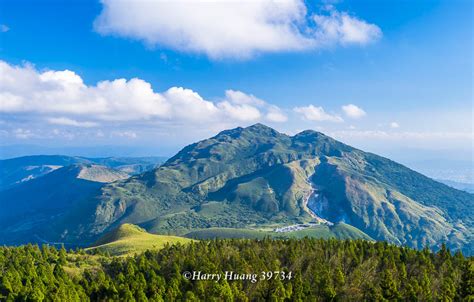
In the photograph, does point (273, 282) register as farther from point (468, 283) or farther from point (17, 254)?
point (17, 254)

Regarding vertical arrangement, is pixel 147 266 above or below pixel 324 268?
below

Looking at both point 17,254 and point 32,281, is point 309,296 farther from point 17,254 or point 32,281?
point 17,254

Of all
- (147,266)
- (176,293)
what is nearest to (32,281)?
(147,266)

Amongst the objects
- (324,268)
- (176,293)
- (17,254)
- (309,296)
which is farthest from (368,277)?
(17,254)

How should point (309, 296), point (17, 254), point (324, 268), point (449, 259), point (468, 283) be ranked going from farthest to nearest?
point (17, 254) < point (449, 259) < point (324, 268) < point (309, 296) < point (468, 283)

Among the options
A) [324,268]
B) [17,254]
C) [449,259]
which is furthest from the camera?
[17,254]

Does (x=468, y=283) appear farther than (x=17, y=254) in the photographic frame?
No
